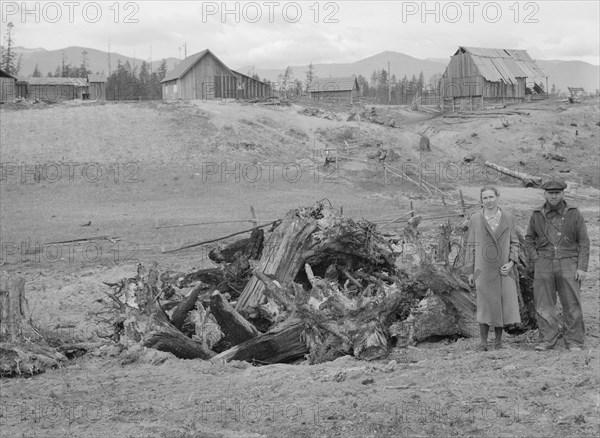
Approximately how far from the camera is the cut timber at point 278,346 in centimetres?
744

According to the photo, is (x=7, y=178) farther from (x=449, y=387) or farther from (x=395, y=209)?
(x=449, y=387)

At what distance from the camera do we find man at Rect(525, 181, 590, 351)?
7156 mm

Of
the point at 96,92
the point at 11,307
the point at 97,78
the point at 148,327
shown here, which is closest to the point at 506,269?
the point at 148,327

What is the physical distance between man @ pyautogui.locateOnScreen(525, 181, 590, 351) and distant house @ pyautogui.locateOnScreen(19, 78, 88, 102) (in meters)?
49.1

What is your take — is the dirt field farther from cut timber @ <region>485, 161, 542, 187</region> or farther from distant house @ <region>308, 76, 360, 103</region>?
distant house @ <region>308, 76, 360, 103</region>

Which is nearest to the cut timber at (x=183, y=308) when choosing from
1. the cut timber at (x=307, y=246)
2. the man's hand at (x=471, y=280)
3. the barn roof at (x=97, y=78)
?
the cut timber at (x=307, y=246)

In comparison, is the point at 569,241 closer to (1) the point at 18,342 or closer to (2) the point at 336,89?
(1) the point at 18,342

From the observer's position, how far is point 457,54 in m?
46.6

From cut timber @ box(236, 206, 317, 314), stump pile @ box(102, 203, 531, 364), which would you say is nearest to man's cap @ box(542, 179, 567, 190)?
stump pile @ box(102, 203, 531, 364)

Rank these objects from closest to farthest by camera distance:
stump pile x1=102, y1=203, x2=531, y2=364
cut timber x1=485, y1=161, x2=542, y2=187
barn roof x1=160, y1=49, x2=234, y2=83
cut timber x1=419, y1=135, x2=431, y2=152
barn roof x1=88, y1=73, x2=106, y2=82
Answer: stump pile x1=102, y1=203, x2=531, y2=364, cut timber x1=485, y1=161, x2=542, y2=187, cut timber x1=419, y1=135, x2=431, y2=152, barn roof x1=160, y1=49, x2=234, y2=83, barn roof x1=88, y1=73, x2=106, y2=82

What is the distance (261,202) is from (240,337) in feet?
50.0

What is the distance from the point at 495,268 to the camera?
725 cm

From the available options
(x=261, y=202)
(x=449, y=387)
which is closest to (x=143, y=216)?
(x=261, y=202)

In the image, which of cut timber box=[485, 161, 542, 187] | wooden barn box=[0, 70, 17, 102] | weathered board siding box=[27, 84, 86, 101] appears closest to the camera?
cut timber box=[485, 161, 542, 187]
